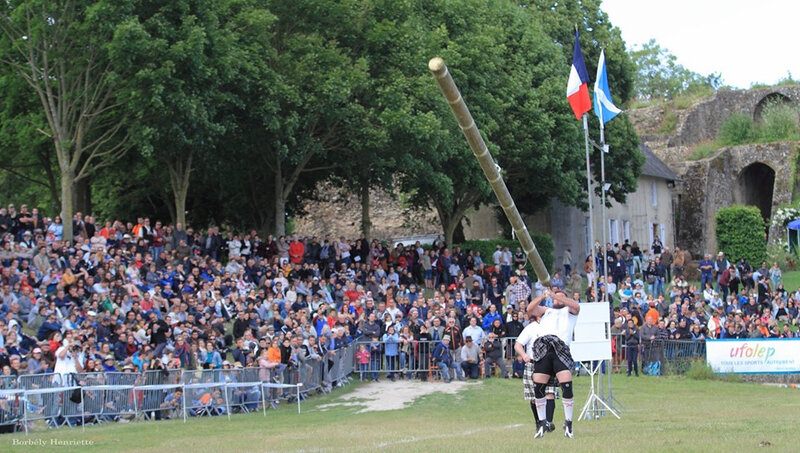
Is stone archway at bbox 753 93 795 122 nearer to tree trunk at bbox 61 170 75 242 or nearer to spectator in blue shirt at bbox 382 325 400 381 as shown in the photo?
spectator in blue shirt at bbox 382 325 400 381

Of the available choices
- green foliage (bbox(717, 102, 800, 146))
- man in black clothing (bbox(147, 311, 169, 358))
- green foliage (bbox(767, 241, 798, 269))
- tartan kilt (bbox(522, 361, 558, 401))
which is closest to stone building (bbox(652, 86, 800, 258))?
green foliage (bbox(717, 102, 800, 146))

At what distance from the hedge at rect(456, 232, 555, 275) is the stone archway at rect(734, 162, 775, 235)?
17.1 meters

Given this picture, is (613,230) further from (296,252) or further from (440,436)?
(440,436)

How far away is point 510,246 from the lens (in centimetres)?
4803

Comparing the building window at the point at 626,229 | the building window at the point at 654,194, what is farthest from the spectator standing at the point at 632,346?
the building window at the point at 654,194

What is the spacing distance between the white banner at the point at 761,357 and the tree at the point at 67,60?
56.2 feet

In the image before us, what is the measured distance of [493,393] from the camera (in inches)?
927

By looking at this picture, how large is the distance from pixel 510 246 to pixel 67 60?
23.7 m

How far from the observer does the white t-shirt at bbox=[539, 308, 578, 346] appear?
1316cm

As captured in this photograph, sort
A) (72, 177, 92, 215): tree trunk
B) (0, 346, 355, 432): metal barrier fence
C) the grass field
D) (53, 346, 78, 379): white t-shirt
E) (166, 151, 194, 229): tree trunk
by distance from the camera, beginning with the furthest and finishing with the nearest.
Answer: (72, 177, 92, 215): tree trunk, (166, 151, 194, 229): tree trunk, (53, 346, 78, 379): white t-shirt, (0, 346, 355, 432): metal barrier fence, the grass field

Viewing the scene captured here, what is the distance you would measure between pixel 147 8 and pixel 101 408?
14.7 meters

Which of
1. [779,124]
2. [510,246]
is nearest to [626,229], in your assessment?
[779,124]

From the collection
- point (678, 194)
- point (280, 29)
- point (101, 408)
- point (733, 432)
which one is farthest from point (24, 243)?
point (678, 194)

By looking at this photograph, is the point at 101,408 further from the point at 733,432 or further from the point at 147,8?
the point at 147,8
